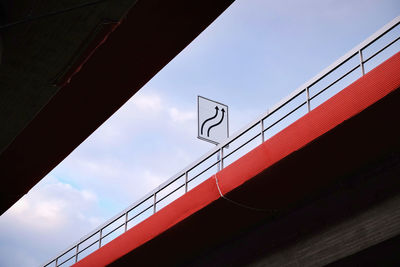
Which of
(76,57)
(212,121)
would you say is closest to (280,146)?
(76,57)

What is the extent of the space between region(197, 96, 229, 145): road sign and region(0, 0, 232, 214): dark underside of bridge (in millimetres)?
6431

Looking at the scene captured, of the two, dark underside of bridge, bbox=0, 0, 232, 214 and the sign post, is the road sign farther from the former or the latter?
dark underside of bridge, bbox=0, 0, 232, 214

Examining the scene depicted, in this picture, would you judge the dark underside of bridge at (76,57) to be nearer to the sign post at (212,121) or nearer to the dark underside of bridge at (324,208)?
the dark underside of bridge at (324,208)

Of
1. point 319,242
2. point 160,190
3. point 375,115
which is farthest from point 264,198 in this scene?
point 160,190

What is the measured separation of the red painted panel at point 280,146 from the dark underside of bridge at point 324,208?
4.4 inches

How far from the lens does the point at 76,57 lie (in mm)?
6371

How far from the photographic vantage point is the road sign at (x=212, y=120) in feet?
51.3

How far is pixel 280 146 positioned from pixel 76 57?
4.19 meters

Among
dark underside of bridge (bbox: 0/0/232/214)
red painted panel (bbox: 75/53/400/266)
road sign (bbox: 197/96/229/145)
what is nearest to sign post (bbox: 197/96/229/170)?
road sign (bbox: 197/96/229/145)

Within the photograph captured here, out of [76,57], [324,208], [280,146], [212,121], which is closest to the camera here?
[76,57]

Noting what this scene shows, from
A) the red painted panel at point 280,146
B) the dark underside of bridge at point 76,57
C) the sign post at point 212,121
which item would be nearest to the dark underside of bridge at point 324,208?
the red painted panel at point 280,146

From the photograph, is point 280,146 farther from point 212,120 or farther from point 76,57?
point 212,120

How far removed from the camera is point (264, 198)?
32.5 feet

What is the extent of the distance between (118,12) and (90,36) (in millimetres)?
462
